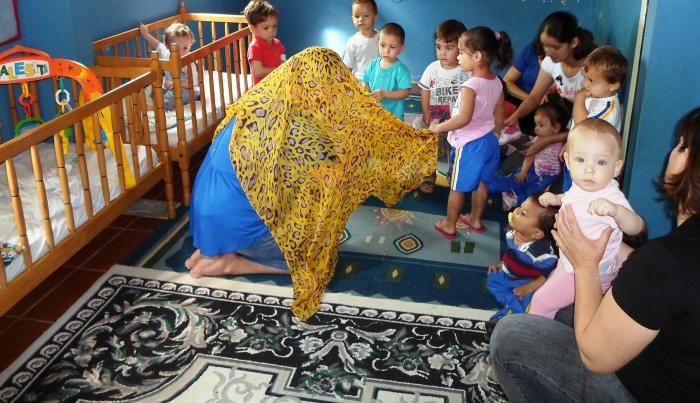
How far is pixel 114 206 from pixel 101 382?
0.79 m

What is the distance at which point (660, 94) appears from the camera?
244 cm

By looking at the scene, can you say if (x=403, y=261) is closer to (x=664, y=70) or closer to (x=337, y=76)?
(x=337, y=76)

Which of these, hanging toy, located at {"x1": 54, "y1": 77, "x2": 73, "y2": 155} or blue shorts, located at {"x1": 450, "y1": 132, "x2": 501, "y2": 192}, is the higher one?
hanging toy, located at {"x1": 54, "y1": 77, "x2": 73, "y2": 155}

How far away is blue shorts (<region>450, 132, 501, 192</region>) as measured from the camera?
2998 millimetres

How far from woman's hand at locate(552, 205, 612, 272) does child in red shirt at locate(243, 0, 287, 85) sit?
2.44 metres

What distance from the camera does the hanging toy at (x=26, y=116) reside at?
302 centimetres

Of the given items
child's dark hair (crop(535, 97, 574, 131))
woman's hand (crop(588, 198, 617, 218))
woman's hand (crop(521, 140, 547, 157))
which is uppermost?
woman's hand (crop(588, 198, 617, 218))

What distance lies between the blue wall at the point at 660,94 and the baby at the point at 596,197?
2.17 feet

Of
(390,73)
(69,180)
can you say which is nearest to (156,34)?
(390,73)

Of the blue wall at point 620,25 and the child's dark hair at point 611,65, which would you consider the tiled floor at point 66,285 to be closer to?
the child's dark hair at point 611,65

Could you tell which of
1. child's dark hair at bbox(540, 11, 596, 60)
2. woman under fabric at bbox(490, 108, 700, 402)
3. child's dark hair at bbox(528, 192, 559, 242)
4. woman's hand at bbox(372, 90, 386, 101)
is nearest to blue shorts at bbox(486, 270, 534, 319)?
child's dark hair at bbox(528, 192, 559, 242)

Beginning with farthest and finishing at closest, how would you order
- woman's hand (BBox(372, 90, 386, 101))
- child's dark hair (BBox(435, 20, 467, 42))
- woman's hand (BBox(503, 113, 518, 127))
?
1. woman's hand (BBox(503, 113, 518, 127))
2. woman's hand (BBox(372, 90, 386, 101))
3. child's dark hair (BBox(435, 20, 467, 42))

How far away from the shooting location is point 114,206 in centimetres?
268

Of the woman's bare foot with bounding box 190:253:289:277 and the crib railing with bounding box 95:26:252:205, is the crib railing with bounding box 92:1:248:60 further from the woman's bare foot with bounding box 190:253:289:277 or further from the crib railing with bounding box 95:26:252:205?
the woman's bare foot with bounding box 190:253:289:277
